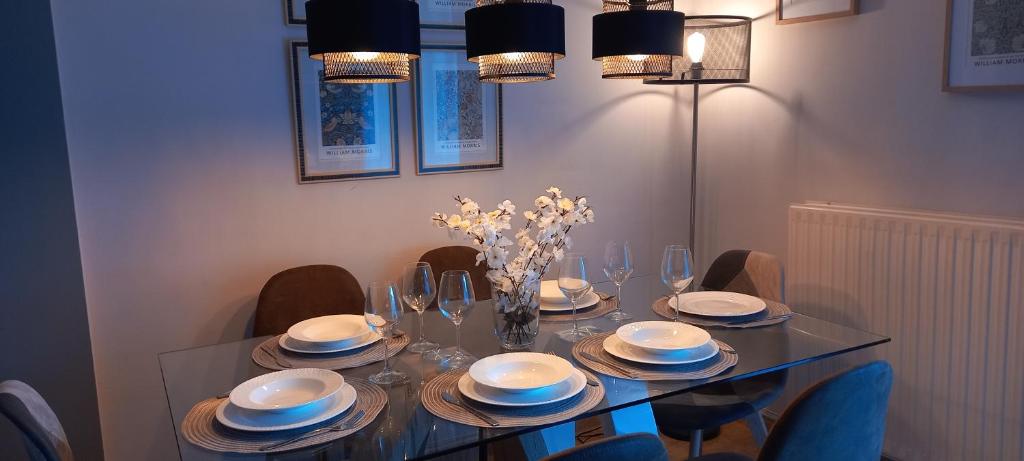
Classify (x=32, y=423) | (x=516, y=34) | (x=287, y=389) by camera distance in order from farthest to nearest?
(x=516, y=34), (x=287, y=389), (x=32, y=423)

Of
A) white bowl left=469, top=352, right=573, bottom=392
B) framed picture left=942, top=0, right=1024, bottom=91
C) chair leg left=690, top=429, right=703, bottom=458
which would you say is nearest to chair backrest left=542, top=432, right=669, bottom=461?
white bowl left=469, top=352, right=573, bottom=392

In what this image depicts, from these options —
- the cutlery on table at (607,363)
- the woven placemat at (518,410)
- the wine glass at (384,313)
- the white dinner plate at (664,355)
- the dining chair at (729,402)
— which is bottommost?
the dining chair at (729,402)

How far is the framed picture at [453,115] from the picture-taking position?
119 inches

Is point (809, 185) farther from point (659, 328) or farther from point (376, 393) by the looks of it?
point (376, 393)

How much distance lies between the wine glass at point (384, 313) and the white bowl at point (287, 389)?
0.12 metres

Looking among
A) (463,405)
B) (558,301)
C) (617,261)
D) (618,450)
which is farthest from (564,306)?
(618,450)

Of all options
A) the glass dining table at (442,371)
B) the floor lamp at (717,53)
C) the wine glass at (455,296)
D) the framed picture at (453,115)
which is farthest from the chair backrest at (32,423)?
the floor lamp at (717,53)

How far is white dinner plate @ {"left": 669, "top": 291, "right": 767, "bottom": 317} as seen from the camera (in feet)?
7.21

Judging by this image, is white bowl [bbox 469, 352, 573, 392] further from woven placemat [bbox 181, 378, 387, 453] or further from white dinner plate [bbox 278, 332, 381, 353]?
white dinner plate [bbox 278, 332, 381, 353]

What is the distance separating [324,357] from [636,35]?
3.79 ft

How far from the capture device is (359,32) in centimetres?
168

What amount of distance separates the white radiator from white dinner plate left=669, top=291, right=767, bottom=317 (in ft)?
2.32

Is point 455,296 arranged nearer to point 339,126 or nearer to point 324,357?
point 324,357

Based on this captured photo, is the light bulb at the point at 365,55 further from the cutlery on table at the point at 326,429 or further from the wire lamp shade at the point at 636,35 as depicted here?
the cutlery on table at the point at 326,429
